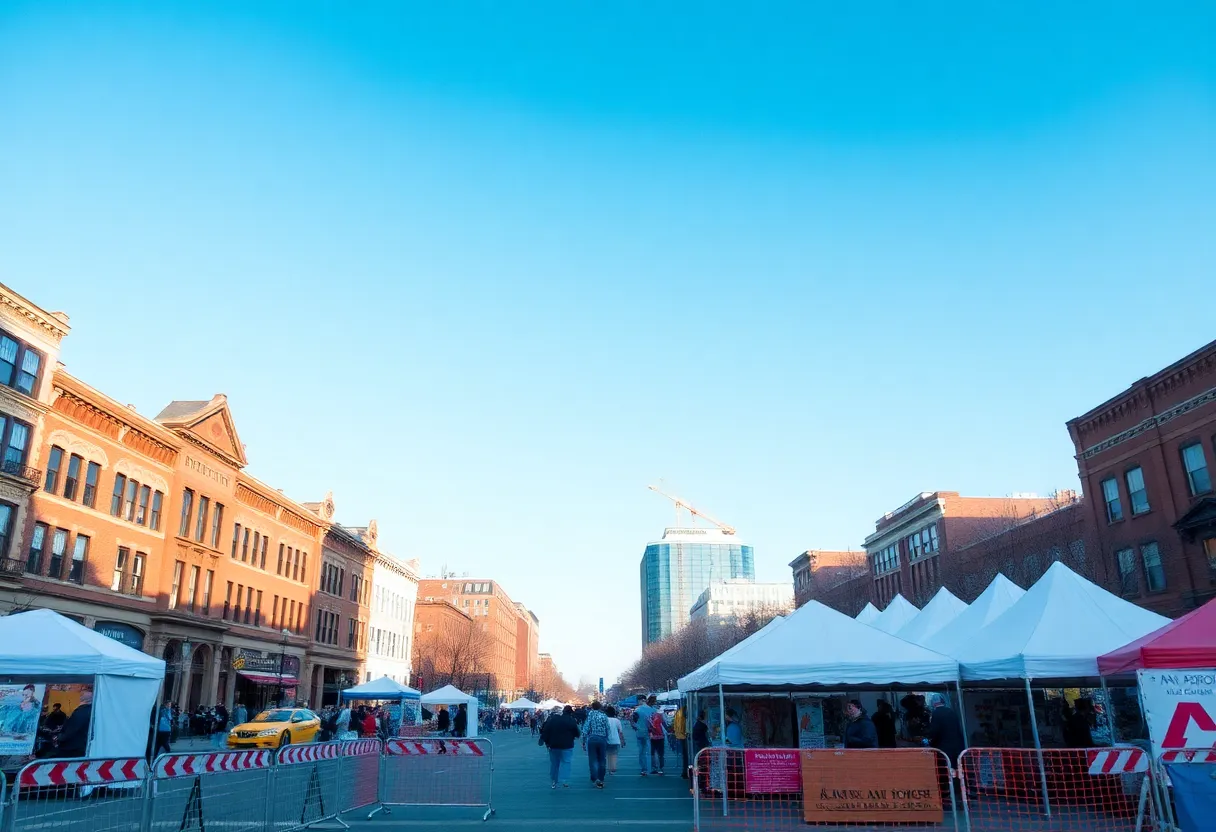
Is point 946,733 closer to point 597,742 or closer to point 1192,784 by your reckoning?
point 1192,784

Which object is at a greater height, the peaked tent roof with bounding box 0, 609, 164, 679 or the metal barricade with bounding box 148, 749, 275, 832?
the peaked tent roof with bounding box 0, 609, 164, 679

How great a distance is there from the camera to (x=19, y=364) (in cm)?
3053

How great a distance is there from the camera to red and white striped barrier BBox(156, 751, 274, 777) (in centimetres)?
966

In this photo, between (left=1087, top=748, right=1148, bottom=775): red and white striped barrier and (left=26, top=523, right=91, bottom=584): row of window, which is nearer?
(left=1087, top=748, right=1148, bottom=775): red and white striped barrier

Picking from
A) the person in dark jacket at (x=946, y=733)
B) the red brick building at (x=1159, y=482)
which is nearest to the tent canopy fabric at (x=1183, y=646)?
the person in dark jacket at (x=946, y=733)

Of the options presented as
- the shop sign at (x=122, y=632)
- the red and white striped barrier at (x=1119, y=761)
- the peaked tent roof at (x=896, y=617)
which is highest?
the shop sign at (x=122, y=632)

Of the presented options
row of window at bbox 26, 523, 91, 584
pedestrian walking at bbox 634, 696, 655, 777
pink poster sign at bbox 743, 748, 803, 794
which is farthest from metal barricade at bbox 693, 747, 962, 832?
row of window at bbox 26, 523, 91, 584

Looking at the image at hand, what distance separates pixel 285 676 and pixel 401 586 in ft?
87.2

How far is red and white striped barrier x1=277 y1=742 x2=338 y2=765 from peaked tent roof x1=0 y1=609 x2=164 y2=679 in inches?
194

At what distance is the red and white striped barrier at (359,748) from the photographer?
1402 cm

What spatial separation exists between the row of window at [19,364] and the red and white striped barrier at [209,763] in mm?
24365

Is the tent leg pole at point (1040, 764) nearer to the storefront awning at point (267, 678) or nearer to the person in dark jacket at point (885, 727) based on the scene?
the person in dark jacket at point (885, 727)

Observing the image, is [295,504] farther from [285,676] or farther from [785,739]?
[785,739]

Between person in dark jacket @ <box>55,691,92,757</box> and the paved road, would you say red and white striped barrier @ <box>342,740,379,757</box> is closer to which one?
the paved road
